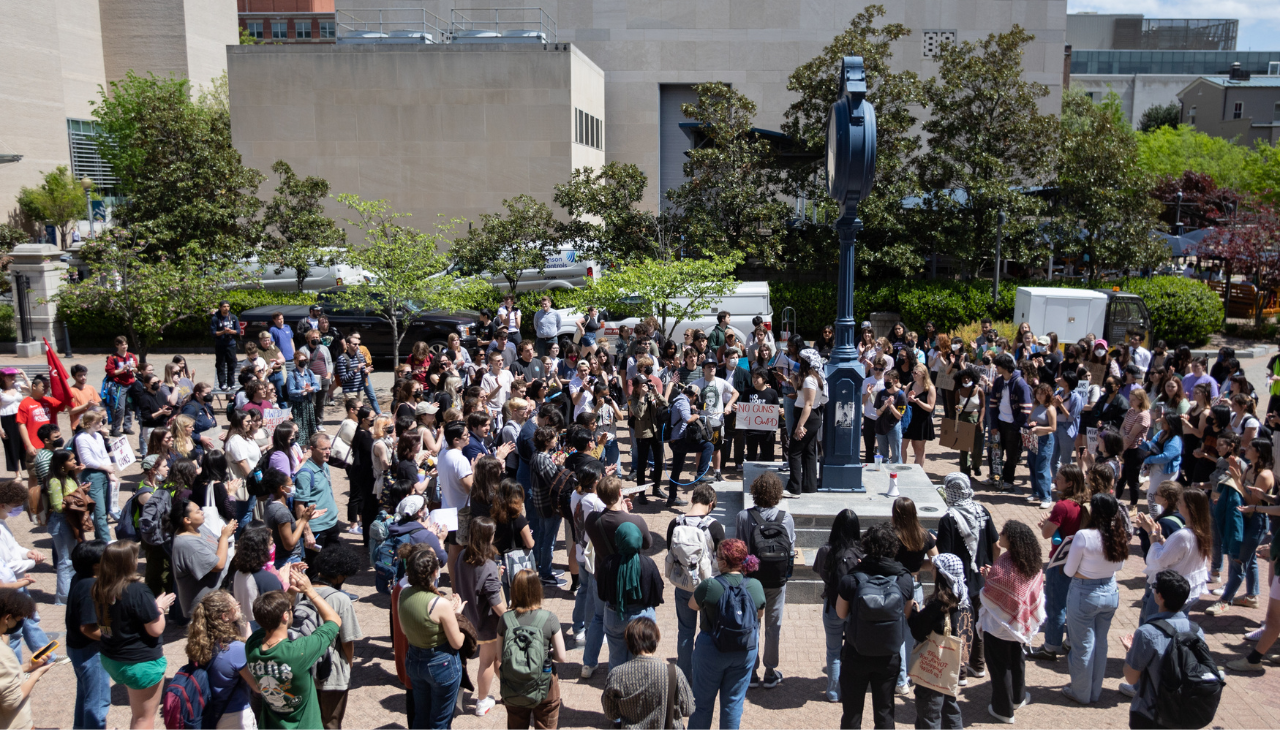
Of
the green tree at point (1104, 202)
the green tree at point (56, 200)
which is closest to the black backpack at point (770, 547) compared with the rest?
the green tree at point (1104, 202)

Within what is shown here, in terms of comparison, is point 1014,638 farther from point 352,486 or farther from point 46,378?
point 46,378

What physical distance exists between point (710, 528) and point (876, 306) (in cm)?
1855

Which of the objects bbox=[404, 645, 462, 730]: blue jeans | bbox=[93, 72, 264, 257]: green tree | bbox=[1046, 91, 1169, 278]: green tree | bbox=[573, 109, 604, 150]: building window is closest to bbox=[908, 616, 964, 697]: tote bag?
bbox=[404, 645, 462, 730]: blue jeans

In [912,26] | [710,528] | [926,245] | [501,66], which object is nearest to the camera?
[710,528]

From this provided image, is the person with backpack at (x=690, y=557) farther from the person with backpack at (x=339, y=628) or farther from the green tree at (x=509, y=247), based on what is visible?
the green tree at (x=509, y=247)

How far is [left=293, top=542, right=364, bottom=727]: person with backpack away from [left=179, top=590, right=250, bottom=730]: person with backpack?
1.29 ft

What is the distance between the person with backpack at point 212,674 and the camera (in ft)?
15.5

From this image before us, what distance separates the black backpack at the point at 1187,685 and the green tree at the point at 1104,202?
20101 millimetres

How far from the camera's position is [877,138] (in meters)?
21.5

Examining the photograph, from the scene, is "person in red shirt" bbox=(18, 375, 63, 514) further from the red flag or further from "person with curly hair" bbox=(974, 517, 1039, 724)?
"person with curly hair" bbox=(974, 517, 1039, 724)

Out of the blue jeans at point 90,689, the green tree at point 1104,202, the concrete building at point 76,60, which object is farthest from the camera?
the concrete building at point 76,60

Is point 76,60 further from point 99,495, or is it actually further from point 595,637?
point 595,637

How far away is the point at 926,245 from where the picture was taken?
22.8 m

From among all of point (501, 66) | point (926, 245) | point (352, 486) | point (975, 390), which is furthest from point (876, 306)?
point (352, 486)
